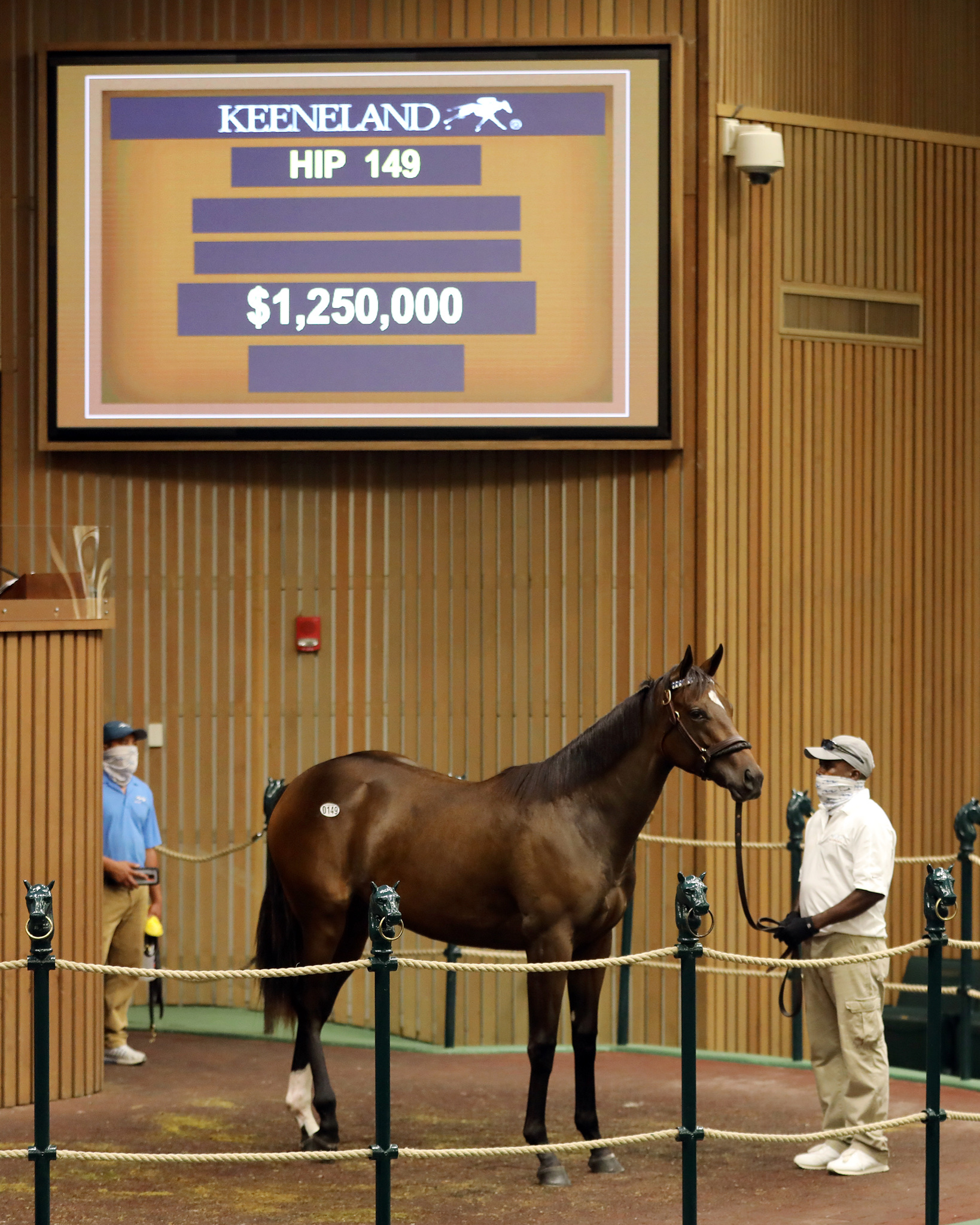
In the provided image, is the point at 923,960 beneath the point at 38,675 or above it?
beneath

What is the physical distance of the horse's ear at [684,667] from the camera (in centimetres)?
634

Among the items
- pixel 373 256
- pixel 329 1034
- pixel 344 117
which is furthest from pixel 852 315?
pixel 329 1034

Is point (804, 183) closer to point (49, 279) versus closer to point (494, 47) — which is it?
point (494, 47)

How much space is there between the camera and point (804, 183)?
389 inches

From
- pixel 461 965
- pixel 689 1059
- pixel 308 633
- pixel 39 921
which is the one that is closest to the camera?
pixel 39 921

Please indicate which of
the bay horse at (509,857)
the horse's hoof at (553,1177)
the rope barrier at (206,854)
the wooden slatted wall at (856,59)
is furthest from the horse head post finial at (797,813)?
the wooden slatted wall at (856,59)

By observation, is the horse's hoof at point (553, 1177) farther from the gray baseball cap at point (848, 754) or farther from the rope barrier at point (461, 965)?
the gray baseball cap at point (848, 754)

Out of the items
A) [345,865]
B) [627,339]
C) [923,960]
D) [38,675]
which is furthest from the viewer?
[923,960]

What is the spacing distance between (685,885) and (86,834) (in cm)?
333

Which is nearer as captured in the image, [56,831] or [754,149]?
[56,831]

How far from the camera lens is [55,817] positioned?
24.8ft

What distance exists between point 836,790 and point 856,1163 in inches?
55.2

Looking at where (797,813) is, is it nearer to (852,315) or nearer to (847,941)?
(847,941)

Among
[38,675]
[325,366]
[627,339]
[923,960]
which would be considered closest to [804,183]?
Answer: [627,339]
